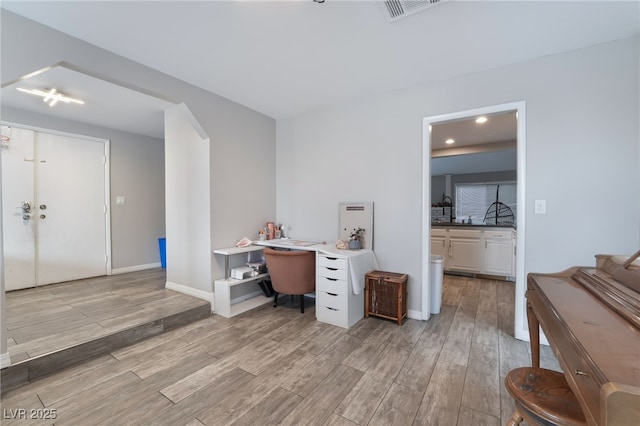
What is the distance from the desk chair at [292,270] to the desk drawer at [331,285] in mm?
157

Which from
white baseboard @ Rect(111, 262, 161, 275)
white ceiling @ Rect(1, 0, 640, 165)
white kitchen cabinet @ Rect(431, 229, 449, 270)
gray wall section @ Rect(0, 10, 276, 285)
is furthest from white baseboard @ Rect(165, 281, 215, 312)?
white kitchen cabinet @ Rect(431, 229, 449, 270)

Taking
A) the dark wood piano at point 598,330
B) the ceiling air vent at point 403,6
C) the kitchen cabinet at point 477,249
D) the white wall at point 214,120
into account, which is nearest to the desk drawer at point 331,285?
the white wall at point 214,120

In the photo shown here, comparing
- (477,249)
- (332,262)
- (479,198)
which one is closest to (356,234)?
(332,262)

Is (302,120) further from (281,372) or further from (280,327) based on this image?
(281,372)

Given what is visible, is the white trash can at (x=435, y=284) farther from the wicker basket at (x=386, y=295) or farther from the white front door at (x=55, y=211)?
the white front door at (x=55, y=211)

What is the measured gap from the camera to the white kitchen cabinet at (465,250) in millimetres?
4500

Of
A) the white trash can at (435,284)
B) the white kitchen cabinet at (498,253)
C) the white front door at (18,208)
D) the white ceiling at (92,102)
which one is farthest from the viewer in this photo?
the white kitchen cabinet at (498,253)

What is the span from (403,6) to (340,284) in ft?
7.69

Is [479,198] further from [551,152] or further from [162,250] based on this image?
[162,250]

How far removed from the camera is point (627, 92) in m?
2.08

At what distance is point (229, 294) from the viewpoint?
298cm

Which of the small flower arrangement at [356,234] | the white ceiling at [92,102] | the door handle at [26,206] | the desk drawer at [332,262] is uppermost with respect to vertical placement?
the white ceiling at [92,102]

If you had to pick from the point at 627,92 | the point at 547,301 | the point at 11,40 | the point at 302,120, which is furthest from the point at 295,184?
the point at 627,92

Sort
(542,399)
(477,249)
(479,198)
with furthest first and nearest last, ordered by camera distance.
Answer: (479,198) < (477,249) < (542,399)
